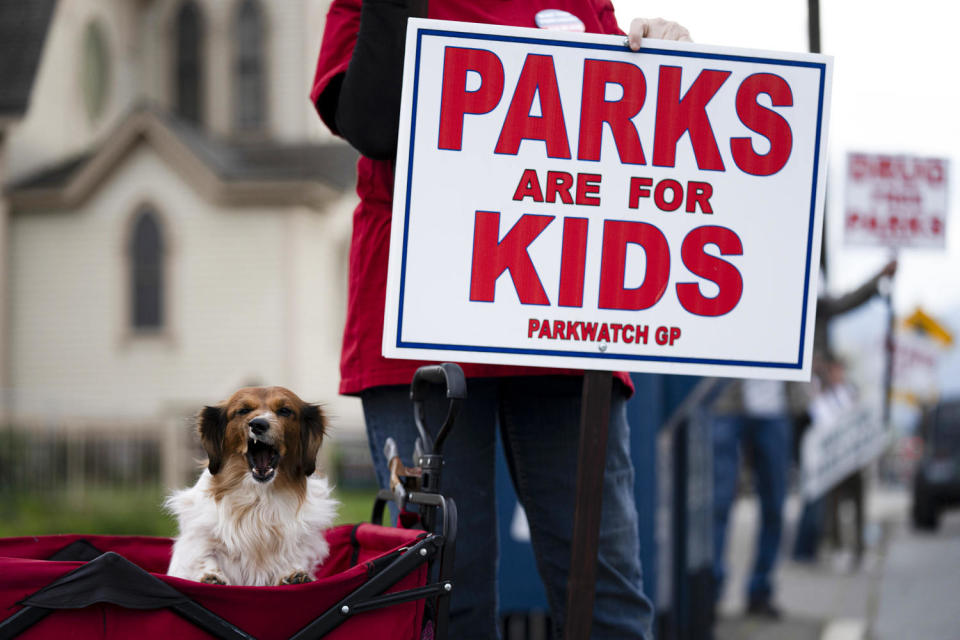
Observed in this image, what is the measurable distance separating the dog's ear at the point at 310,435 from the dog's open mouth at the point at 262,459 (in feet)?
0.23

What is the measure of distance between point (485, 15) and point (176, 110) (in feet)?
73.7

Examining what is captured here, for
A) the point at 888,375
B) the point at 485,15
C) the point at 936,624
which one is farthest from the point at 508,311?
the point at 888,375

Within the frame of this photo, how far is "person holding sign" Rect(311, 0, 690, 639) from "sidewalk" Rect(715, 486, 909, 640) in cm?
428

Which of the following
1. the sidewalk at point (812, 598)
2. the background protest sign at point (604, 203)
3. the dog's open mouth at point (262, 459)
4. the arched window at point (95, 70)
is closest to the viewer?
the dog's open mouth at point (262, 459)

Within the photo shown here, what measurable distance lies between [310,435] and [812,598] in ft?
23.6

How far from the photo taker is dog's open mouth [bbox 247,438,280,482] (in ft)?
7.23

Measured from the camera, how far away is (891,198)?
8711 millimetres

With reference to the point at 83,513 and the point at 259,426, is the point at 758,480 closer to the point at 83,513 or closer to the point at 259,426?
the point at 259,426

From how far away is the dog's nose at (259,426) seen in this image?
217 centimetres

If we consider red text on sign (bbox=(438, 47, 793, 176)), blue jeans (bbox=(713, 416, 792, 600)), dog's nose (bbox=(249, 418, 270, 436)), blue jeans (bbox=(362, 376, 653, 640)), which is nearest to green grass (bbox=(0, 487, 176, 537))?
blue jeans (bbox=(713, 416, 792, 600))

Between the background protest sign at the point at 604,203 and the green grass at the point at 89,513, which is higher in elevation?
the background protest sign at the point at 604,203

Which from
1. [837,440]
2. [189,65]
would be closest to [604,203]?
[837,440]

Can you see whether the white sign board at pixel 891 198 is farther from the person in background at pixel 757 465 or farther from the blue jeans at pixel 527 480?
the blue jeans at pixel 527 480

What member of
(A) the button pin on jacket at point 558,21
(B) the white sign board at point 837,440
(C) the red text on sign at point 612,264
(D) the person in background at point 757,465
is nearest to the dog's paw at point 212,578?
(C) the red text on sign at point 612,264
